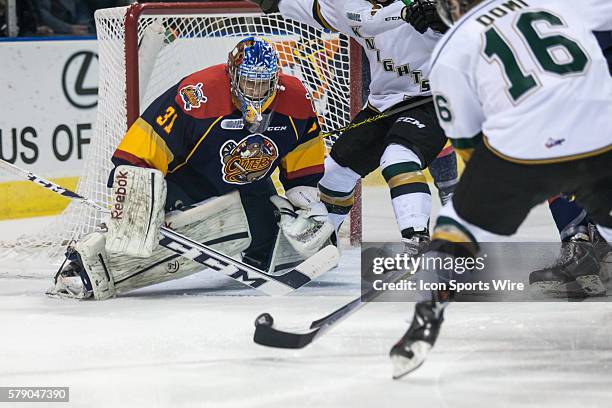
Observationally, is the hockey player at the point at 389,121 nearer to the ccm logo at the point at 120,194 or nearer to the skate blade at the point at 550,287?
the skate blade at the point at 550,287

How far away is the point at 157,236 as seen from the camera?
11.9ft

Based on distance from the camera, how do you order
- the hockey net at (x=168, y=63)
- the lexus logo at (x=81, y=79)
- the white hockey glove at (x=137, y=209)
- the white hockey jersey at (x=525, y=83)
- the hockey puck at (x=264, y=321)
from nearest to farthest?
the white hockey jersey at (x=525, y=83) → the hockey puck at (x=264, y=321) → the white hockey glove at (x=137, y=209) → the hockey net at (x=168, y=63) → the lexus logo at (x=81, y=79)

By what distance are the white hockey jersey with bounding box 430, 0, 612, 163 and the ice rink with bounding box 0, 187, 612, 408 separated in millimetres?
538

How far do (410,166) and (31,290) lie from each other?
128cm

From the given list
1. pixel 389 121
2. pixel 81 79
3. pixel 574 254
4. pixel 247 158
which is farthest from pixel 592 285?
pixel 81 79

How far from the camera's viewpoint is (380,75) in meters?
4.08

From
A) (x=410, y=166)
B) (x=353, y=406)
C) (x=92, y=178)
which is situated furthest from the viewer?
(x=92, y=178)

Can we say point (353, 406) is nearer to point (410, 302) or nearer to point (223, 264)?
point (410, 302)

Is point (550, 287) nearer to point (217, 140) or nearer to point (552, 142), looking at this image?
point (217, 140)

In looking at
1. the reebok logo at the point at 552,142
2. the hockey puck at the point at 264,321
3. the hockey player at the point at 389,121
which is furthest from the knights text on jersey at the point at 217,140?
the reebok logo at the point at 552,142

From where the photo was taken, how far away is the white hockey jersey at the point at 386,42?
3925 mm

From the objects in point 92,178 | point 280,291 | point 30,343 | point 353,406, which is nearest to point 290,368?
point 353,406

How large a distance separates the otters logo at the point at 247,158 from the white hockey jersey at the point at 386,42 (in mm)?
458

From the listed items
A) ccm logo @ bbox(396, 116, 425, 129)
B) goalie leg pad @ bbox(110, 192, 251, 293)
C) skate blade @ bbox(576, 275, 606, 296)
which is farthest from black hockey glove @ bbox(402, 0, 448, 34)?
skate blade @ bbox(576, 275, 606, 296)
